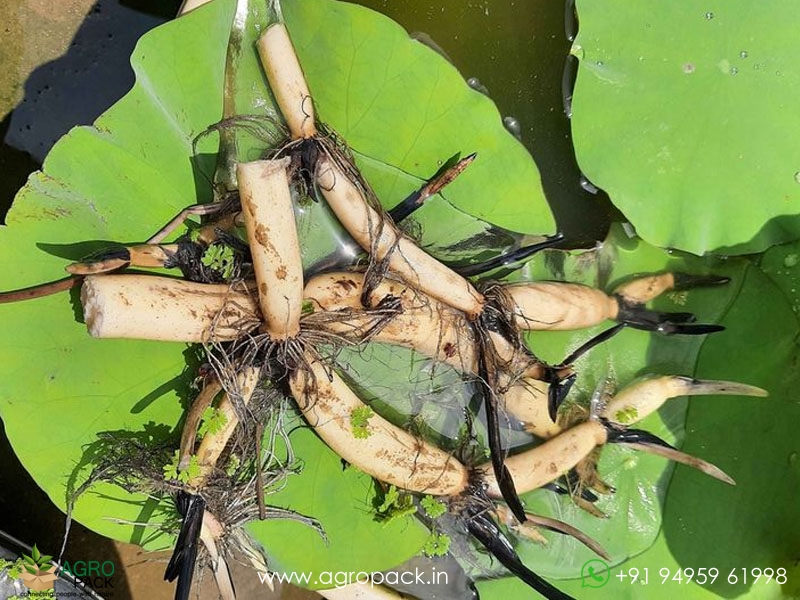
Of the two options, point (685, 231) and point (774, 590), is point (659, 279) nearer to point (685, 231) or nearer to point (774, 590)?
point (685, 231)

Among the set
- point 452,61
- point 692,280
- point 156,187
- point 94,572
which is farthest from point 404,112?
point 94,572

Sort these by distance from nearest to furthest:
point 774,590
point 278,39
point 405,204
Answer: point 278,39, point 405,204, point 774,590

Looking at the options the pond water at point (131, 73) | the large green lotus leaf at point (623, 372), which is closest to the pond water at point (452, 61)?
the pond water at point (131, 73)

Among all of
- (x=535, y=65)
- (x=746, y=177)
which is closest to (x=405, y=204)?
(x=535, y=65)

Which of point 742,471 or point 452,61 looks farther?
point 452,61

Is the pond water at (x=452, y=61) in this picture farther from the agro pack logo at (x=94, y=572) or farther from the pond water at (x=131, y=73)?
the agro pack logo at (x=94, y=572)

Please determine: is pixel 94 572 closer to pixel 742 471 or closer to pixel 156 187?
pixel 156 187

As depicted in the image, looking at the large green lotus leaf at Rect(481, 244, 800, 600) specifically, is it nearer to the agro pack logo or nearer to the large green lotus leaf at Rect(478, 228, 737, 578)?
the large green lotus leaf at Rect(478, 228, 737, 578)
